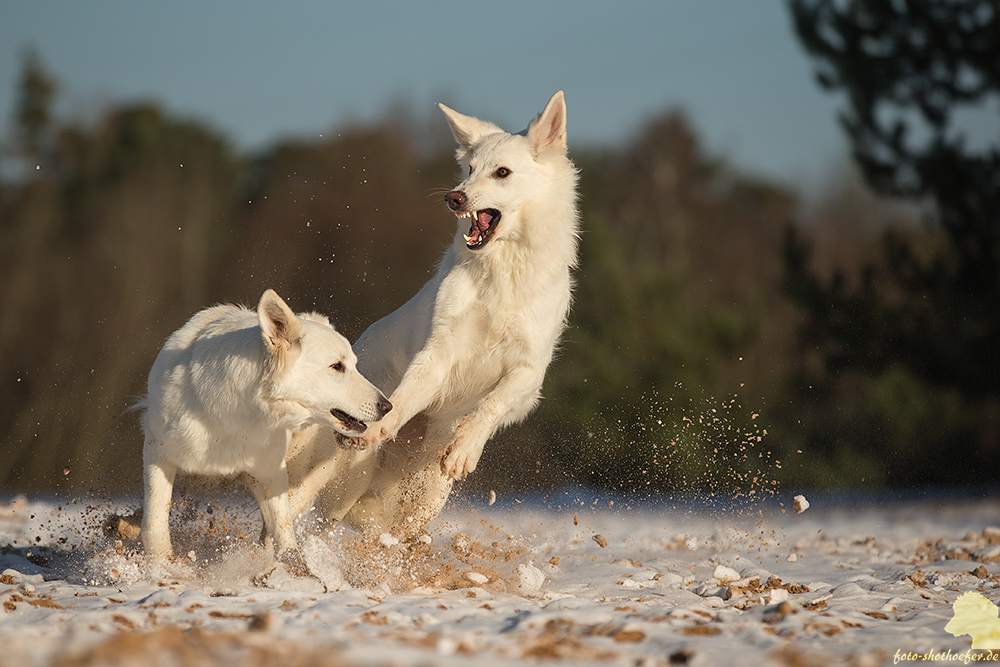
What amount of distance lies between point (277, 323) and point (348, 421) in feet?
2.55

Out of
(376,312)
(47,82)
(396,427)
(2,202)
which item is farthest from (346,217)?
(396,427)

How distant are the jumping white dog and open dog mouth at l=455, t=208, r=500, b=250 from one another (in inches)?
51.9

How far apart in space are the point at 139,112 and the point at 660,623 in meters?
25.5

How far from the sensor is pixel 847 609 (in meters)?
4.90

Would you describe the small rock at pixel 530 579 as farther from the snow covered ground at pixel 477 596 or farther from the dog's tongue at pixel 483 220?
the dog's tongue at pixel 483 220

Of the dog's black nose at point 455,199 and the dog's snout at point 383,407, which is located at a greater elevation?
the dog's black nose at point 455,199

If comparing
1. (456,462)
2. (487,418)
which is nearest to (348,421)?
(456,462)

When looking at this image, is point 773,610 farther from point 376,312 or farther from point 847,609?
point 376,312

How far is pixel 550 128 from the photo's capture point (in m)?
6.36

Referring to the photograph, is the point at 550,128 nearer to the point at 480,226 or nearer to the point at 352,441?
the point at 480,226

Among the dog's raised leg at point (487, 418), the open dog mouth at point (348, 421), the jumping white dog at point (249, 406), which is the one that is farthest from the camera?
the dog's raised leg at point (487, 418)

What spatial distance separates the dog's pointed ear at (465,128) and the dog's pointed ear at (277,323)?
2.31 m

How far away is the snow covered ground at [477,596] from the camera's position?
3.58 meters

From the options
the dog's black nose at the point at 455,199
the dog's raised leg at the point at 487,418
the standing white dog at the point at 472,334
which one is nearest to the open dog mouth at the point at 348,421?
the standing white dog at the point at 472,334
